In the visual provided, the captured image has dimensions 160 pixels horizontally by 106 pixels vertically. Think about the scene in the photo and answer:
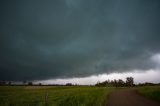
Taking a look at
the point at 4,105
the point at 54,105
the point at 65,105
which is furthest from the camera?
the point at 65,105

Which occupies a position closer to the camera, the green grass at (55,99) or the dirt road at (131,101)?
the green grass at (55,99)

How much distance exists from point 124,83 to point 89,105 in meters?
188

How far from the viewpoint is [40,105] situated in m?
16.0

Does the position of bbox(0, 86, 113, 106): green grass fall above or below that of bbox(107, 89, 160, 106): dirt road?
above

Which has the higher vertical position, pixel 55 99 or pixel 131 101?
pixel 55 99

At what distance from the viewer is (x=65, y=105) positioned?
18.5 metres

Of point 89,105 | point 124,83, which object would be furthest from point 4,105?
point 124,83

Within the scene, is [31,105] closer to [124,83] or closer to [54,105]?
[54,105]

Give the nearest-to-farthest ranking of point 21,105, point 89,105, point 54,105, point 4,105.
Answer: point 4,105 → point 21,105 → point 54,105 → point 89,105

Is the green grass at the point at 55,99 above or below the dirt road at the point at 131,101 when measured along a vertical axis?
above

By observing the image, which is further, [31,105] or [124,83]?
A: [124,83]

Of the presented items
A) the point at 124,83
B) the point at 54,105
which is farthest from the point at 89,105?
the point at 124,83

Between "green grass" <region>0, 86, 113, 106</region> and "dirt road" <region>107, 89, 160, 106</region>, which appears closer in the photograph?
"green grass" <region>0, 86, 113, 106</region>

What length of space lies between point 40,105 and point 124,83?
7603 inches
